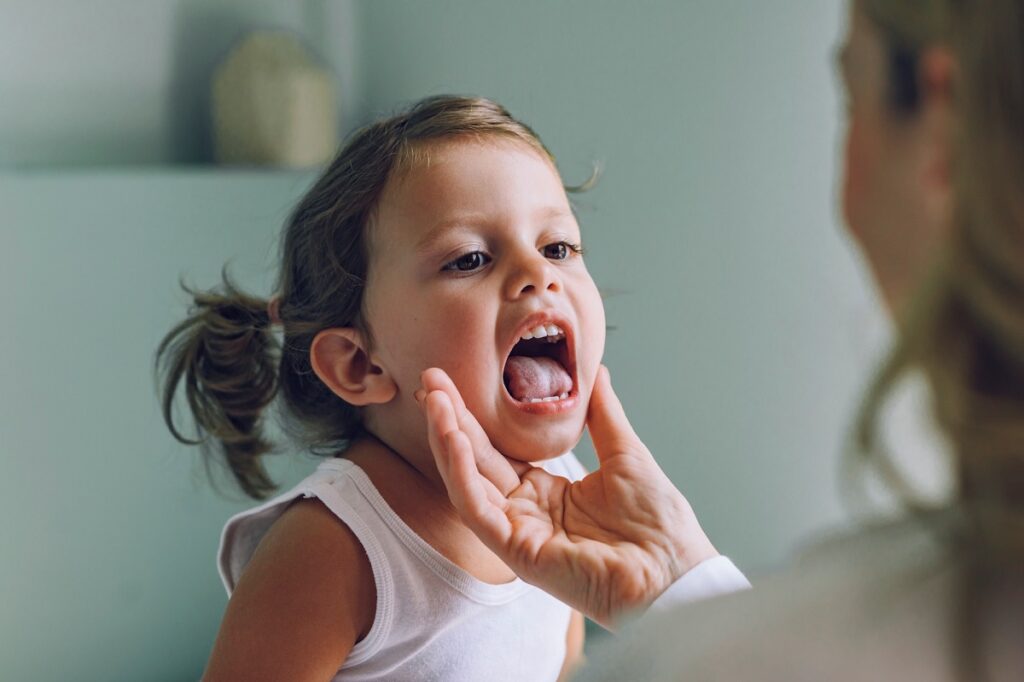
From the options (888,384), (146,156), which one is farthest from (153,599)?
(888,384)

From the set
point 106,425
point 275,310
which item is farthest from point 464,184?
point 106,425

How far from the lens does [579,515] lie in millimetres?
896

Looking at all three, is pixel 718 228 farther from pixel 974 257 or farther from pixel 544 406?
pixel 974 257

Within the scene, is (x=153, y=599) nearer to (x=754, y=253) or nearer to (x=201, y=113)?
(x=201, y=113)

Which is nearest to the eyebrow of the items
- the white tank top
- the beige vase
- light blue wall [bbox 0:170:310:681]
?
the white tank top

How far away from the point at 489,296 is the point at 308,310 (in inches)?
8.4

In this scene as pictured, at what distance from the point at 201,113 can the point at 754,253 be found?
102 cm

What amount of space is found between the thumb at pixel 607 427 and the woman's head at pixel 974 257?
1.68ft

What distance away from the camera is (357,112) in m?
2.23

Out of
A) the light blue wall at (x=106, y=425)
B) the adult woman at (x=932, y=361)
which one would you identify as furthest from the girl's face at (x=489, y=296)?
the light blue wall at (x=106, y=425)

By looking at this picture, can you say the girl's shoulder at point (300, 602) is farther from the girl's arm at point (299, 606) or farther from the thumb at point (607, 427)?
the thumb at point (607, 427)

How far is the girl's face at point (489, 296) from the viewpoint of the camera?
3.14ft

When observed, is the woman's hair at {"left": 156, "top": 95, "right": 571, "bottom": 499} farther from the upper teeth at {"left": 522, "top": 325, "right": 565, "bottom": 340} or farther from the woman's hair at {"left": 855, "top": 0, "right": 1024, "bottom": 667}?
the woman's hair at {"left": 855, "top": 0, "right": 1024, "bottom": 667}

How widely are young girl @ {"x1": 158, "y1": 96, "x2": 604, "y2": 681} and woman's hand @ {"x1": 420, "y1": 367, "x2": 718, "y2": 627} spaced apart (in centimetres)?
5
